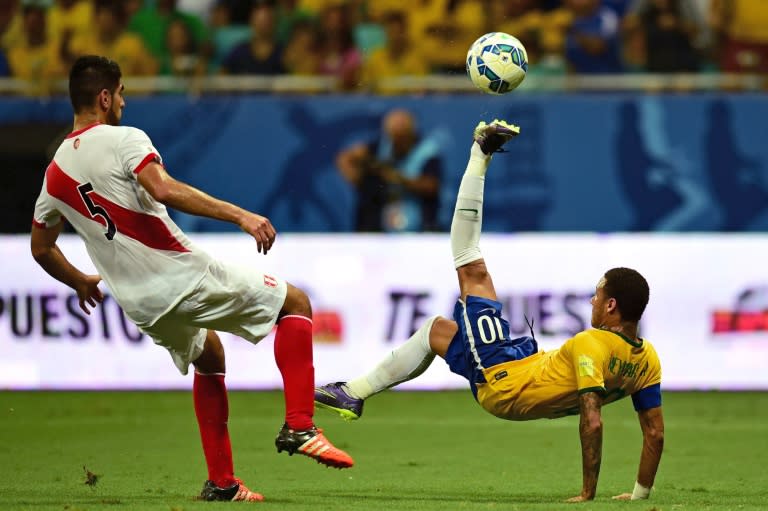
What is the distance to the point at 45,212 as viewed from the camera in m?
7.21

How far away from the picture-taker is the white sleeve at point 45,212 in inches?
281

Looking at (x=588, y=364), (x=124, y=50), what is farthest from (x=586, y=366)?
(x=124, y=50)

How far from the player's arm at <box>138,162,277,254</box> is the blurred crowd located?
9266 millimetres

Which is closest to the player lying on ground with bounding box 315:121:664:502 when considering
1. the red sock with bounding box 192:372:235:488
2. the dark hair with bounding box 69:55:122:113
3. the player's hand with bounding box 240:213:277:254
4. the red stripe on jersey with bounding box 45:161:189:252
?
the red sock with bounding box 192:372:235:488

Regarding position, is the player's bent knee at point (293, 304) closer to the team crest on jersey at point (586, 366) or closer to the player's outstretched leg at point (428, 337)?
the player's outstretched leg at point (428, 337)

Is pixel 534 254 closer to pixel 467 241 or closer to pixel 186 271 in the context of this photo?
pixel 467 241

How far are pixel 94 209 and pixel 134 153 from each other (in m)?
0.38

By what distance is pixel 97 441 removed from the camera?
10.4 metres

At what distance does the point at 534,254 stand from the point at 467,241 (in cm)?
592

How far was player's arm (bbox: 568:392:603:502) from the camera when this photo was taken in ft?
22.6

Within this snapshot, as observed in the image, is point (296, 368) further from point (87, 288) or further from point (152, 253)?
point (87, 288)

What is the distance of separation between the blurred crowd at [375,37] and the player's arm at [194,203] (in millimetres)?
9266

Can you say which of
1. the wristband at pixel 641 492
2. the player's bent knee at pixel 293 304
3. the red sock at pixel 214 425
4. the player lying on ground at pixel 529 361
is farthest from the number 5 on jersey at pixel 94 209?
the wristband at pixel 641 492

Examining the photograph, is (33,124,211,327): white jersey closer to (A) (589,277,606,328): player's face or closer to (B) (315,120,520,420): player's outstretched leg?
(B) (315,120,520,420): player's outstretched leg
